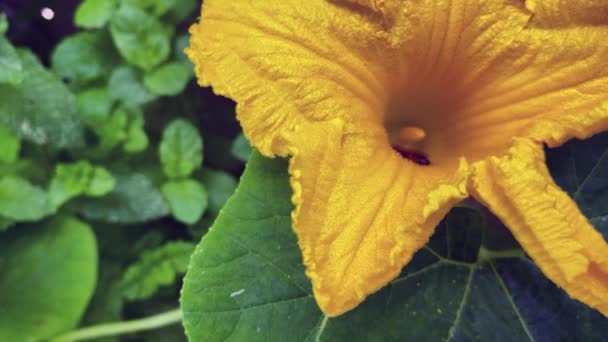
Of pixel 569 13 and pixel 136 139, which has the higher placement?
pixel 569 13

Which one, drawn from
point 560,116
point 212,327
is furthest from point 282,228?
point 560,116

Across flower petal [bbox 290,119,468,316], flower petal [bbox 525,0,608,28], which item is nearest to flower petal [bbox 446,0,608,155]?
flower petal [bbox 525,0,608,28]

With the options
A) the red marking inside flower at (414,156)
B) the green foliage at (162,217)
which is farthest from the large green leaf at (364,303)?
the red marking inside flower at (414,156)

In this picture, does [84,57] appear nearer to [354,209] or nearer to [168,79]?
[168,79]

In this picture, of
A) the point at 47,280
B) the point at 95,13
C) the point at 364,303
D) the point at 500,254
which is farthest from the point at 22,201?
the point at 500,254

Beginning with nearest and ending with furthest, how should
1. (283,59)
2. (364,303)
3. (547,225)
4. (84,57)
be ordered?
(547,225)
(283,59)
(364,303)
(84,57)

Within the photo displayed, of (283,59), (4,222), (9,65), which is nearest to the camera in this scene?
(283,59)

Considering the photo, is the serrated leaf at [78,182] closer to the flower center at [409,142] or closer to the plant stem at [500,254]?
the flower center at [409,142]

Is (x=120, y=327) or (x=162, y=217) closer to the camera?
(x=120, y=327)
